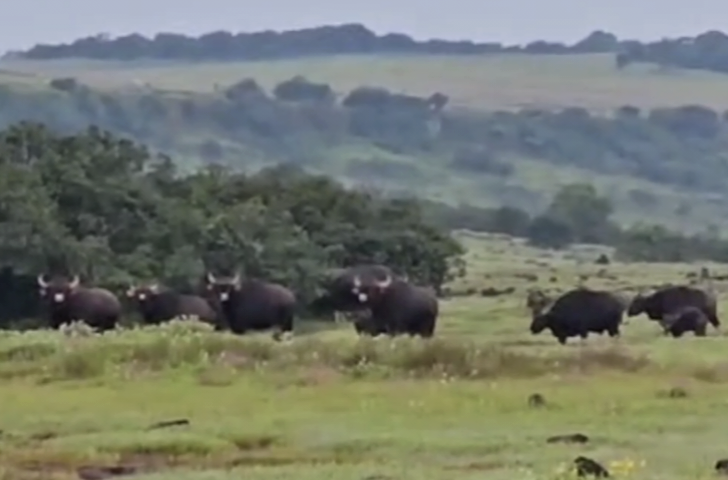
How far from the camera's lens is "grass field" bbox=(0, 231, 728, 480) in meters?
23.6

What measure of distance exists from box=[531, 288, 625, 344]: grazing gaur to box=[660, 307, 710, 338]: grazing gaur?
106 centimetres

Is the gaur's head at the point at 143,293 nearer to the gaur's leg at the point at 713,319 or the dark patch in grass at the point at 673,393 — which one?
the gaur's leg at the point at 713,319

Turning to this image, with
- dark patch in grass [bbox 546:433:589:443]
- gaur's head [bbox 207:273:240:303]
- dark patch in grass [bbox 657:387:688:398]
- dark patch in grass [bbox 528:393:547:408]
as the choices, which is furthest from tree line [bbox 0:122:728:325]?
dark patch in grass [bbox 546:433:589:443]

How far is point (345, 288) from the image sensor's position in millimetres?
53188

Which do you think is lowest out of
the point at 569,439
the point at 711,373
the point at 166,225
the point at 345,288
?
the point at 345,288

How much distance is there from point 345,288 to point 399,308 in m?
7.50

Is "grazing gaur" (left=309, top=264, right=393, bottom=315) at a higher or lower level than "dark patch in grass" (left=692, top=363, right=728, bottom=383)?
lower

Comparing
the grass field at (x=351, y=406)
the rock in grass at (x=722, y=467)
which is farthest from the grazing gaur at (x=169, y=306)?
the rock in grass at (x=722, y=467)

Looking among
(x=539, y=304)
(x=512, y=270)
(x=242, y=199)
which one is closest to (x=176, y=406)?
(x=539, y=304)

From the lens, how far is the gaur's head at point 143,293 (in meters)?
48.9

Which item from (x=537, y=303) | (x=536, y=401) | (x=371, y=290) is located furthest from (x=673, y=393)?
(x=537, y=303)

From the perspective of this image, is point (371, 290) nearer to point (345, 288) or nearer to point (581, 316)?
point (581, 316)

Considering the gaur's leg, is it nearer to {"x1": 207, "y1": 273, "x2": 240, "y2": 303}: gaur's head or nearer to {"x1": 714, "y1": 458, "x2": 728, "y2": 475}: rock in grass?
{"x1": 207, "y1": 273, "x2": 240, "y2": 303}: gaur's head

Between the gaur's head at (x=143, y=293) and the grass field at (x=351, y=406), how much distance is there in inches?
366
